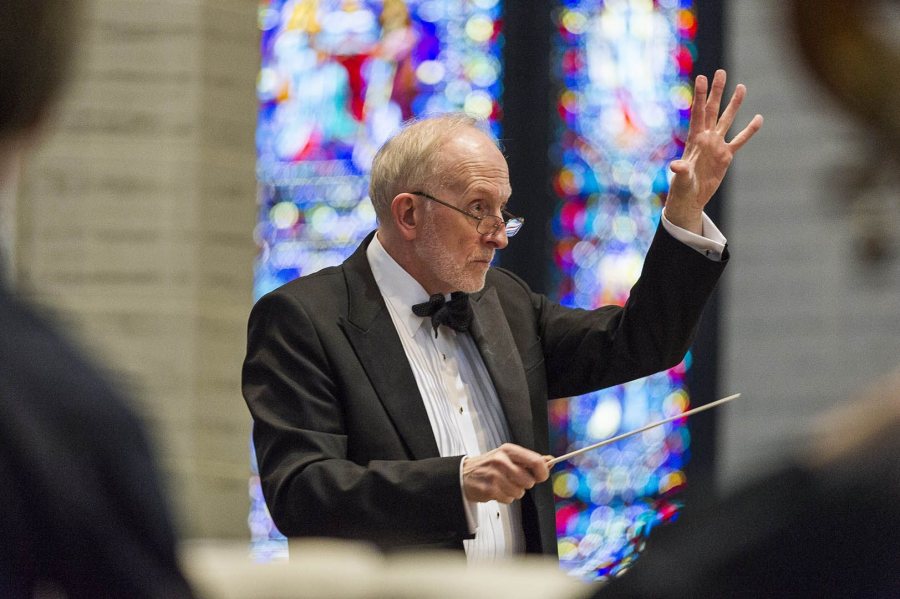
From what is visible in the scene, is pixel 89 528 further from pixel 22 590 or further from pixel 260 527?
pixel 260 527

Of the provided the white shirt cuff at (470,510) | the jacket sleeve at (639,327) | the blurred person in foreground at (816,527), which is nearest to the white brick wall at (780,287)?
the jacket sleeve at (639,327)

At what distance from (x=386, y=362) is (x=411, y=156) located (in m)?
0.46

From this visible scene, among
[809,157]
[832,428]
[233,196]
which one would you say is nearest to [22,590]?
[832,428]

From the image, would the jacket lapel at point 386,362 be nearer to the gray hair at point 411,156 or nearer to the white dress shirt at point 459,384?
the white dress shirt at point 459,384

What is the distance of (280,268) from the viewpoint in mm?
6078

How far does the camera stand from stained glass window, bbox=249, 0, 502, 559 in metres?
6.14

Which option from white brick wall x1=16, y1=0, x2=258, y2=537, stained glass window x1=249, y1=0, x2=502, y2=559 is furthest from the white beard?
stained glass window x1=249, y1=0, x2=502, y2=559

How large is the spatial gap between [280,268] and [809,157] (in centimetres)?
201

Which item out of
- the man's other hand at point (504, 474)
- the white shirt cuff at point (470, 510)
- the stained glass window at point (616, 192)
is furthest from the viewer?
the stained glass window at point (616, 192)

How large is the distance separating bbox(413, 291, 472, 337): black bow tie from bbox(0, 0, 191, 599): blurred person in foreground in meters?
2.04

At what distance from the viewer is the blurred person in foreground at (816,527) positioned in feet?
3.17

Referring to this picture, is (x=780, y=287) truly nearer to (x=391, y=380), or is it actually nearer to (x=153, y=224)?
(x=153, y=224)

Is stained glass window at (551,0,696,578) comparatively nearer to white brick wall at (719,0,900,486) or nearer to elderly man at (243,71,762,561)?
white brick wall at (719,0,900,486)

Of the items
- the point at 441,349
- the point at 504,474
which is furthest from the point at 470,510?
the point at 441,349
